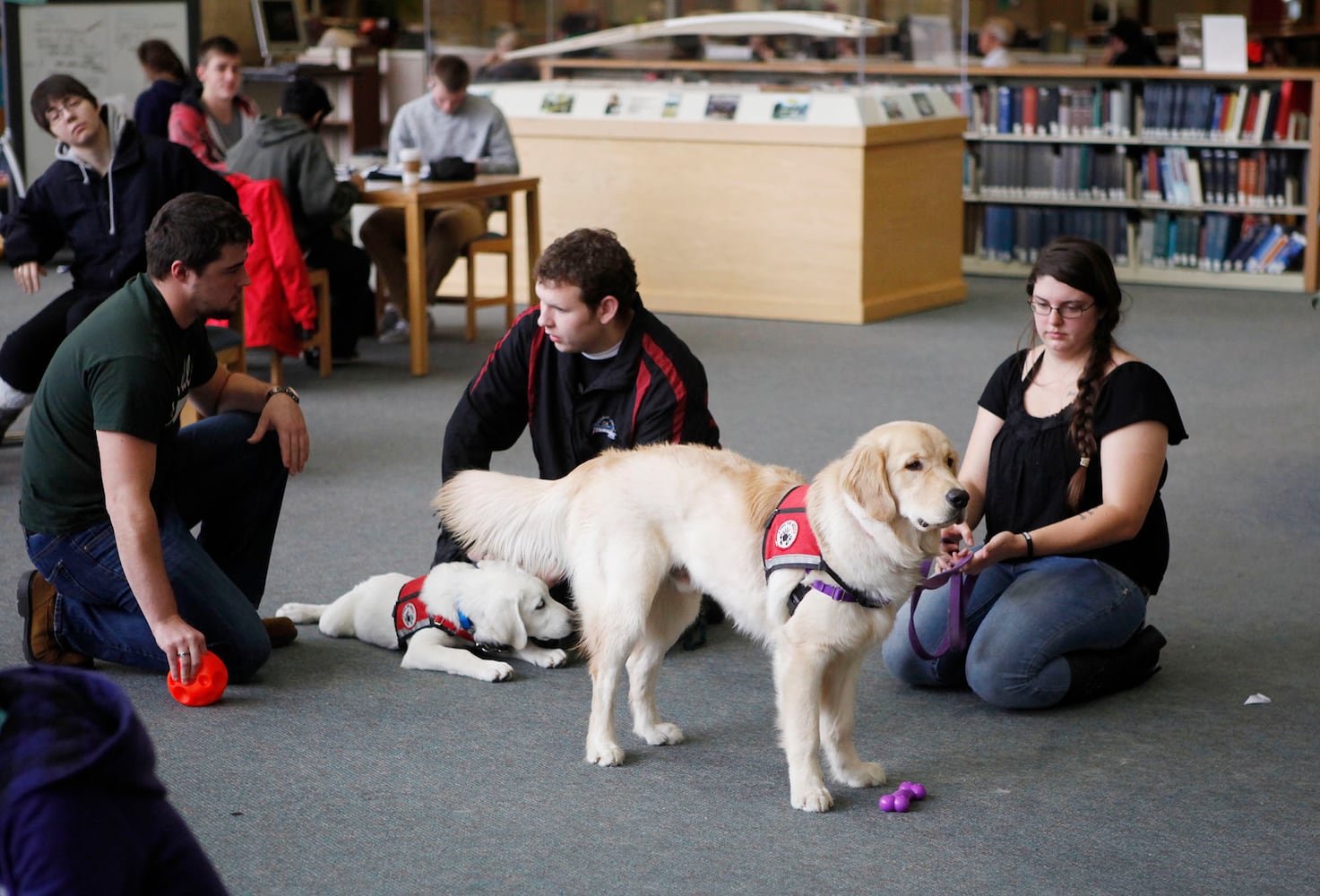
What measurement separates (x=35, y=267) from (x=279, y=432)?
2.21 metres

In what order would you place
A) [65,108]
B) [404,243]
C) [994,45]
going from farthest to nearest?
1. [994,45]
2. [404,243]
3. [65,108]

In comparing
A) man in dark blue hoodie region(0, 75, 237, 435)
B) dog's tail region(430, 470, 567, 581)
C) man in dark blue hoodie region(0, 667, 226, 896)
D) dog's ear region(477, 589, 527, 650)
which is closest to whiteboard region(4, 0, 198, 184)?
man in dark blue hoodie region(0, 75, 237, 435)

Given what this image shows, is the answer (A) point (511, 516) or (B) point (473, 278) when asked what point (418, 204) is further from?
(A) point (511, 516)

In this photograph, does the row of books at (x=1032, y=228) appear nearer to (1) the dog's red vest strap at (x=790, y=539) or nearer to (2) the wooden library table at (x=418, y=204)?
(2) the wooden library table at (x=418, y=204)

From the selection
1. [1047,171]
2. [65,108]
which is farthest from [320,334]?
[1047,171]

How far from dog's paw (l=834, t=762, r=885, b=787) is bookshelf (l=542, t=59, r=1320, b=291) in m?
5.84

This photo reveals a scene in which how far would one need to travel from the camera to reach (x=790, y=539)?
98.1 inches

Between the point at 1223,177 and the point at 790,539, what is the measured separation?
6.89 metres

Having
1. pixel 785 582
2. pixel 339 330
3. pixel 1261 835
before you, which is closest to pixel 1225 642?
pixel 1261 835

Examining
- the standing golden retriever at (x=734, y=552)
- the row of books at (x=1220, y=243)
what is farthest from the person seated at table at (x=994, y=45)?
the standing golden retriever at (x=734, y=552)

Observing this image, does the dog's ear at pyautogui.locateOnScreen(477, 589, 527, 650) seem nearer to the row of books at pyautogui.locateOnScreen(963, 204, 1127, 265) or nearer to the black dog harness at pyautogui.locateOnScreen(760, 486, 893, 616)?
the black dog harness at pyautogui.locateOnScreen(760, 486, 893, 616)

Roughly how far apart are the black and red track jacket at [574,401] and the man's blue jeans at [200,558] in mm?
419

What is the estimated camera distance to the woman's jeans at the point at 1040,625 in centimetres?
288

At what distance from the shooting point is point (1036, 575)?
2963 millimetres
